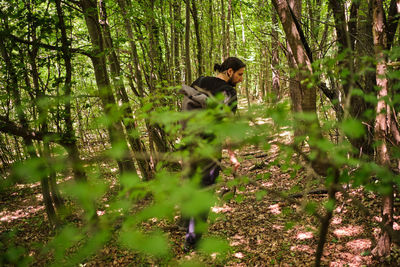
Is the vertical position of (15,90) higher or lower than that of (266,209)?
higher

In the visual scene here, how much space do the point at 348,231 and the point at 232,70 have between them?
8.99 feet

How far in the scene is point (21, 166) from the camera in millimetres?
1025

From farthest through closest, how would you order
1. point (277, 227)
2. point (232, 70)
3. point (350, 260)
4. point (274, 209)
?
point (274, 209), point (277, 227), point (232, 70), point (350, 260)

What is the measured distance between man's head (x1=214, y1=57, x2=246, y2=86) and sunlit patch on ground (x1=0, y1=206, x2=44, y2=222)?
590 centimetres

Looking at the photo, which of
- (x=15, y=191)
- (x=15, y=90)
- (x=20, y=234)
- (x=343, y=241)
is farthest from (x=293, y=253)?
(x=15, y=191)

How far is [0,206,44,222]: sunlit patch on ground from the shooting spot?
18.1 feet

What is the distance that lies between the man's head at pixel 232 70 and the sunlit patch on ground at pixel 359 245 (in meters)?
2.54

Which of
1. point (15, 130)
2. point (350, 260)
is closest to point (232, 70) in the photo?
point (350, 260)

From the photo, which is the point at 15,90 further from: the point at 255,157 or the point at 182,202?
the point at 255,157

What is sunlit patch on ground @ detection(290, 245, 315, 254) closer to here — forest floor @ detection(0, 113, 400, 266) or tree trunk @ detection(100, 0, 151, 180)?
forest floor @ detection(0, 113, 400, 266)

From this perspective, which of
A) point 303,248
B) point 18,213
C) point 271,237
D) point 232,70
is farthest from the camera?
point 18,213

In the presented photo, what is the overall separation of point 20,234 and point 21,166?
500 cm

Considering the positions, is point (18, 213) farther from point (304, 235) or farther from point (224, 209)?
point (304, 235)

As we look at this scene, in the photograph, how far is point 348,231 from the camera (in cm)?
314
